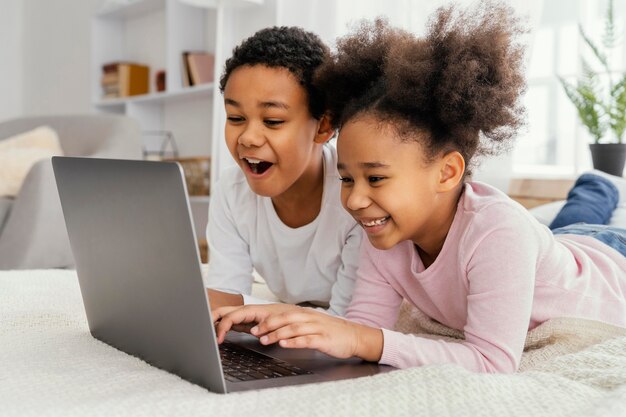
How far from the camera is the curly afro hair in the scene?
38.8 inches

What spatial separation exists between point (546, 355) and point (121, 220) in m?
0.60

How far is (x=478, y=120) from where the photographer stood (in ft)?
3.28

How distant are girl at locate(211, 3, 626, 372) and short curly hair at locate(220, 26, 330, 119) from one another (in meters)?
0.10

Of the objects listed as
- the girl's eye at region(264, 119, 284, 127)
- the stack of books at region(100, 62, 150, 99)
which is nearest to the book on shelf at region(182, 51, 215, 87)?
the stack of books at region(100, 62, 150, 99)

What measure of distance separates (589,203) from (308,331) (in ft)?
3.82

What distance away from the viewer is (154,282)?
0.70 metres

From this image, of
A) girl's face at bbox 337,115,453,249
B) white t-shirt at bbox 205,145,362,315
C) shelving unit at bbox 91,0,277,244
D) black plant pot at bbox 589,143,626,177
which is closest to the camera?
girl's face at bbox 337,115,453,249

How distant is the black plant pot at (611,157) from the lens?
215 cm

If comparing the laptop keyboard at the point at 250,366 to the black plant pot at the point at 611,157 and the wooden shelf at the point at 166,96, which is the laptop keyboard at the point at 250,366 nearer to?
the black plant pot at the point at 611,157

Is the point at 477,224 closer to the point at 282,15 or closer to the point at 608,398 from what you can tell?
the point at 608,398

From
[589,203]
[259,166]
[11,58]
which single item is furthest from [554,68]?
[11,58]

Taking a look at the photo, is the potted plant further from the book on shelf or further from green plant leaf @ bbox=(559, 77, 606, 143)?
the book on shelf

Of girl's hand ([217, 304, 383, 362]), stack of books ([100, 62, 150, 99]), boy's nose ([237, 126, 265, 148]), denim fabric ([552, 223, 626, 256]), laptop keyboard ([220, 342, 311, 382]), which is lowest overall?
laptop keyboard ([220, 342, 311, 382])

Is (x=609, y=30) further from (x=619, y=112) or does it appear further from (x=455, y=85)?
(x=455, y=85)
